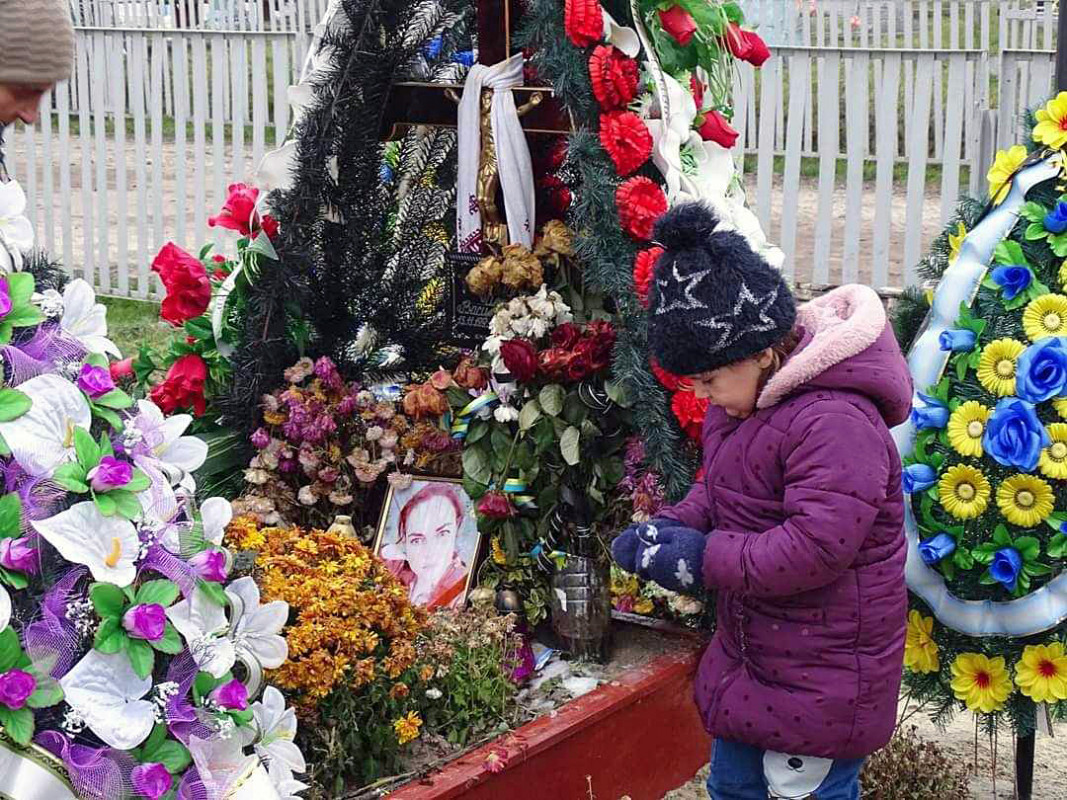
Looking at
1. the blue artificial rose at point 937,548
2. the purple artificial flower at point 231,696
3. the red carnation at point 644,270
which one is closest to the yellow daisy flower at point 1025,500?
the blue artificial rose at point 937,548

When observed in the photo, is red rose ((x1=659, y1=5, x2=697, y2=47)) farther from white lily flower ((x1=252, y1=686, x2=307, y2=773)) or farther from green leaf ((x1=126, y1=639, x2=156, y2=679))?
green leaf ((x1=126, y1=639, x2=156, y2=679))

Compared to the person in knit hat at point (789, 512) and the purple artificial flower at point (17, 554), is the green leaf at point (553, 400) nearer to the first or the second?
the person in knit hat at point (789, 512)

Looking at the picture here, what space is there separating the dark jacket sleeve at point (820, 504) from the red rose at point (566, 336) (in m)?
1.18

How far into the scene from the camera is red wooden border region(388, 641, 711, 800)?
3.08 metres

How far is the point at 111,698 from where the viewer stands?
2127mm

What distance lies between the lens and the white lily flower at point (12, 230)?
2.36 meters

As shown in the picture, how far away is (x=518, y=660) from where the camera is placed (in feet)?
11.7

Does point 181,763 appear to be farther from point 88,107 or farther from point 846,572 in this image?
point 88,107

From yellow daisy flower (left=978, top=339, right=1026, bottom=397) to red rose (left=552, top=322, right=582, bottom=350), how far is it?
1024 millimetres

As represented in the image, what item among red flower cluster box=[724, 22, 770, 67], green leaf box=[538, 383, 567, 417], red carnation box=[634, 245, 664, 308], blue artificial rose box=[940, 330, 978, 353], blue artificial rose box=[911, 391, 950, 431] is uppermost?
red flower cluster box=[724, 22, 770, 67]

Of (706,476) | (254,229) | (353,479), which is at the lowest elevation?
(353,479)

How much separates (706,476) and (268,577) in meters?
0.96

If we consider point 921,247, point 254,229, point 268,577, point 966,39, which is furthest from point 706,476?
point 966,39

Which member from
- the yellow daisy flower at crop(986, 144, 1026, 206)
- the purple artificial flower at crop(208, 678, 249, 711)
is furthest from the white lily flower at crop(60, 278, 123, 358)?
the yellow daisy flower at crop(986, 144, 1026, 206)
